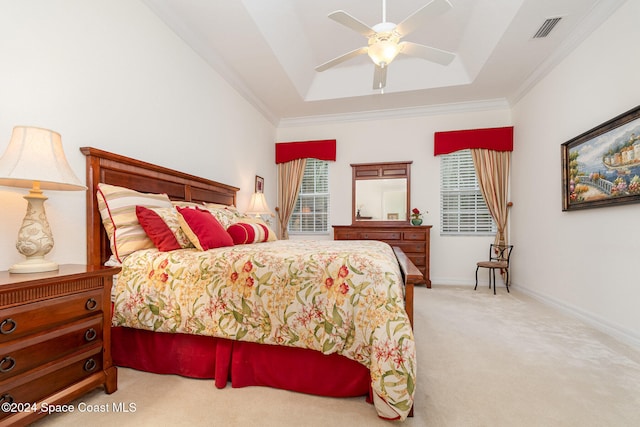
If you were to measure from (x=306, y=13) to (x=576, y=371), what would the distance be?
4052 mm

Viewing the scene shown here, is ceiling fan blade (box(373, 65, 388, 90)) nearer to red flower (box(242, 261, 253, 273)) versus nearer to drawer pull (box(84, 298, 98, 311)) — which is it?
red flower (box(242, 261, 253, 273))

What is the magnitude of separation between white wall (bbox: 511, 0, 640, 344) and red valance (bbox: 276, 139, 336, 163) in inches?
115

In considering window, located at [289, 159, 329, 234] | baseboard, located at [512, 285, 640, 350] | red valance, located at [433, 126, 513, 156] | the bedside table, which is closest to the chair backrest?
baseboard, located at [512, 285, 640, 350]

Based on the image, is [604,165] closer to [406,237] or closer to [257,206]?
[406,237]

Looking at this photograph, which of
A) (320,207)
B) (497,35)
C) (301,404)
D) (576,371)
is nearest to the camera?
(301,404)

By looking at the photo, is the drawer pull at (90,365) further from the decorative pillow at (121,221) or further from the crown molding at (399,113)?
the crown molding at (399,113)

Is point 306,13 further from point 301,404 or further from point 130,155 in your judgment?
point 301,404

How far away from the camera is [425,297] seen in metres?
3.84

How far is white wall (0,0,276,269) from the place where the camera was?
5.41 feet

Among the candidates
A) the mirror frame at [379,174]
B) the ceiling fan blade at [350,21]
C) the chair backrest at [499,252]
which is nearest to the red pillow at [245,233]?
the ceiling fan blade at [350,21]

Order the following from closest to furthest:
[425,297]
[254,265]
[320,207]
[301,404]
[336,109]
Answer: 1. [301,404]
2. [254,265]
3. [425,297]
4. [336,109]
5. [320,207]

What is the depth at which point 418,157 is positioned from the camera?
4.98 metres

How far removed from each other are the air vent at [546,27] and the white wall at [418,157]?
173 centimetres

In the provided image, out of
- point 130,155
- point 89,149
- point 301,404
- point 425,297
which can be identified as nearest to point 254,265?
point 301,404
